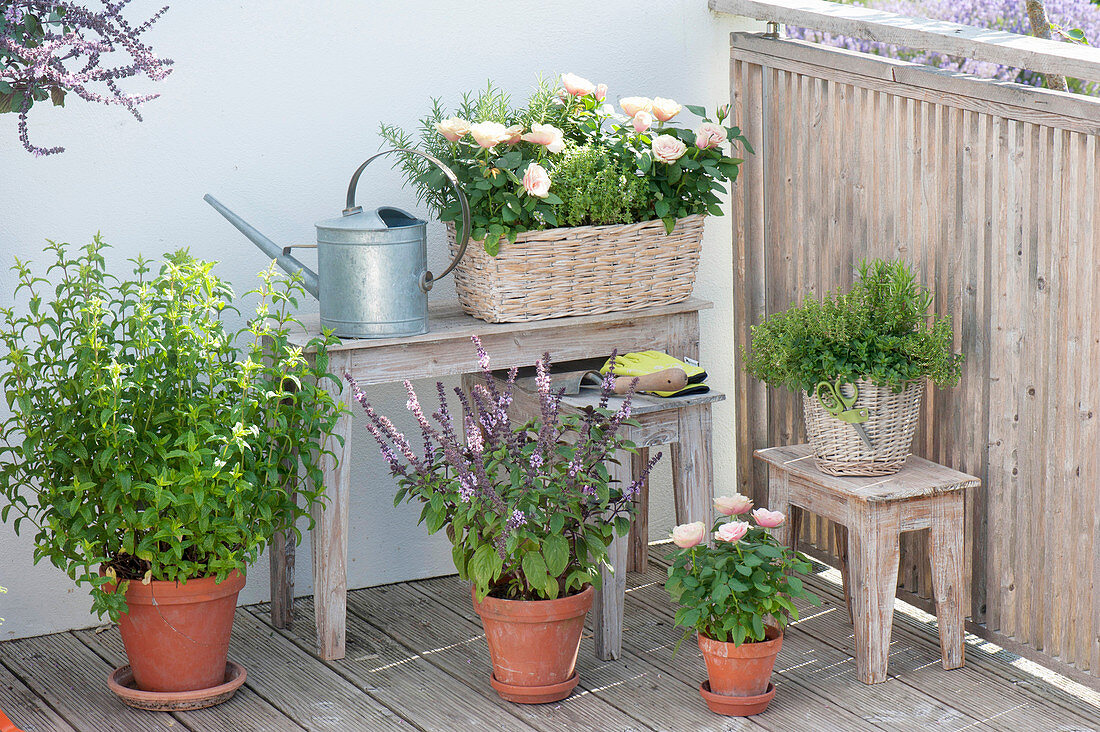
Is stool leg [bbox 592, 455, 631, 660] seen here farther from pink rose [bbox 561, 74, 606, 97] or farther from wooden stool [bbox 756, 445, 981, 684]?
pink rose [bbox 561, 74, 606, 97]

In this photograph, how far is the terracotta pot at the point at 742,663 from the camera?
9.41ft

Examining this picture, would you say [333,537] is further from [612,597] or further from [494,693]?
[612,597]

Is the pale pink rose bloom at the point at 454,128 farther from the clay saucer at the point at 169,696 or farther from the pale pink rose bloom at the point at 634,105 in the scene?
the clay saucer at the point at 169,696

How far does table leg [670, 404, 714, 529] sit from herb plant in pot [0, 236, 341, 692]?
0.87 meters

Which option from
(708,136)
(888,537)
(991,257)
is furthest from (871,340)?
(708,136)

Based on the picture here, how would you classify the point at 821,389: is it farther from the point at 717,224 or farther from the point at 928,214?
the point at 717,224

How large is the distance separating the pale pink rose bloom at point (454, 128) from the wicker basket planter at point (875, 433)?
40.9 inches

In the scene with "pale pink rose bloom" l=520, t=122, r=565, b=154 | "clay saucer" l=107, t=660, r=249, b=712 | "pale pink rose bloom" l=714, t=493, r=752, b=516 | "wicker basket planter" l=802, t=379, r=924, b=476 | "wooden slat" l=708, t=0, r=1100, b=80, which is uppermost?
"wooden slat" l=708, t=0, r=1100, b=80

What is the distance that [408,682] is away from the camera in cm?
312

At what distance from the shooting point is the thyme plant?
2.73 metres

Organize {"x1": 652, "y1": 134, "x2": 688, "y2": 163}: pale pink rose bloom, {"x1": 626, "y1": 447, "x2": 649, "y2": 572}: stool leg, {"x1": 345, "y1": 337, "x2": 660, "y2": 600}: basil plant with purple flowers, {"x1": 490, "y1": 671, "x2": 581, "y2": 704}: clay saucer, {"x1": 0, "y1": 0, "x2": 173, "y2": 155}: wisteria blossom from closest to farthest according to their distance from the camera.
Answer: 1. {"x1": 0, "y1": 0, "x2": 173, "y2": 155}: wisteria blossom
2. {"x1": 345, "y1": 337, "x2": 660, "y2": 600}: basil plant with purple flowers
3. {"x1": 490, "y1": 671, "x2": 581, "y2": 704}: clay saucer
4. {"x1": 652, "y1": 134, "x2": 688, "y2": 163}: pale pink rose bloom
5. {"x1": 626, "y1": 447, "x2": 649, "y2": 572}: stool leg

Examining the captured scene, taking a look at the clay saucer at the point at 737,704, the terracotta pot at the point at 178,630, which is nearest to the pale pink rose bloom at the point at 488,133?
the terracotta pot at the point at 178,630

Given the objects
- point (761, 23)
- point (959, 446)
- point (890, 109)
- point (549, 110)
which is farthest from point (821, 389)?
point (761, 23)

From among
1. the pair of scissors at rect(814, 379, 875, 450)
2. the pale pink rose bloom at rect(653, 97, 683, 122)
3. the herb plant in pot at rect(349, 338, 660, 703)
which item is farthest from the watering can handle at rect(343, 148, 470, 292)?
the pair of scissors at rect(814, 379, 875, 450)
